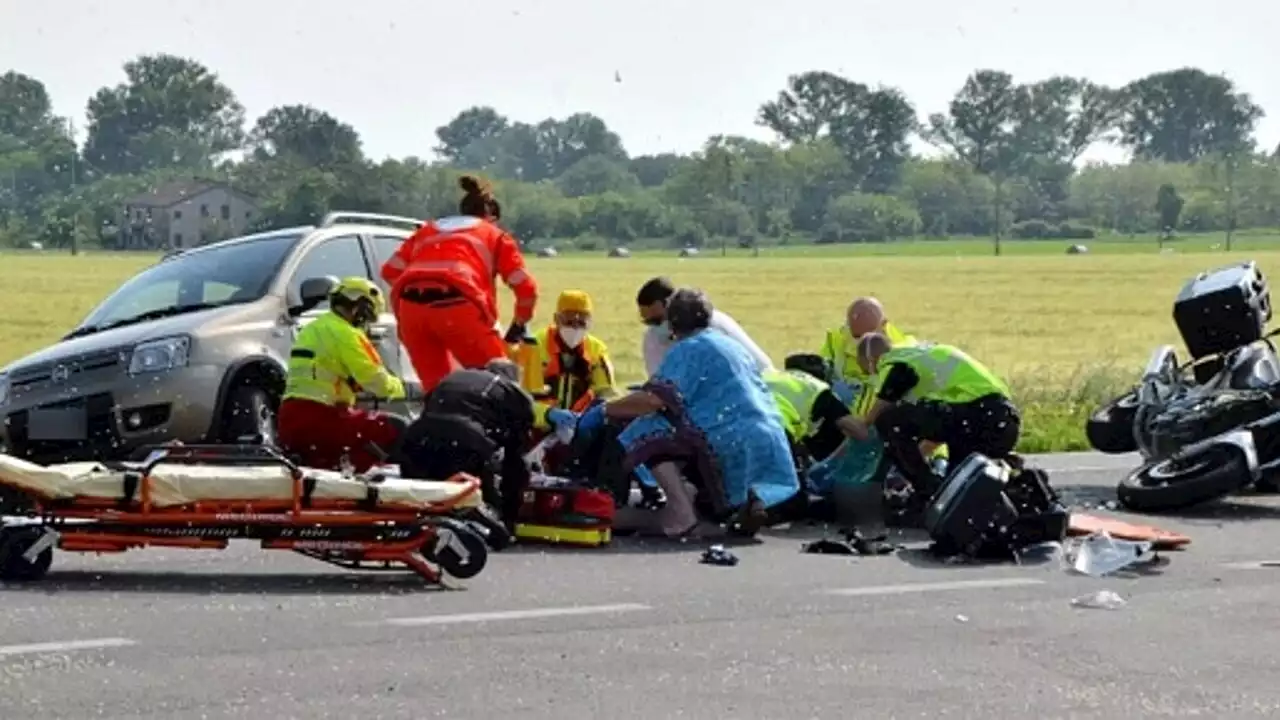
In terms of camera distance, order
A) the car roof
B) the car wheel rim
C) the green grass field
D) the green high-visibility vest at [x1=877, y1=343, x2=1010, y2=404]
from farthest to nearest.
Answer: the green grass field, the car roof, the car wheel rim, the green high-visibility vest at [x1=877, y1=343, x2=1010, y2=404]

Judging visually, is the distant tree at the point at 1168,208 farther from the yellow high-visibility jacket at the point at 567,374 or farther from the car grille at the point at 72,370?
the car grille at the point at 72,370

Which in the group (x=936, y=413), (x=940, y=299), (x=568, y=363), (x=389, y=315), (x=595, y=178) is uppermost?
(x=389, y=315)

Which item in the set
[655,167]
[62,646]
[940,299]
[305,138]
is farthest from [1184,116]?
[62,646]

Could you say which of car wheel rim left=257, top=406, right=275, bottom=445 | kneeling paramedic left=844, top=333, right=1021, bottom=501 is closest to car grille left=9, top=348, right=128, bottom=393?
car wheel rim left=257, top=406, right=275, bottom=445

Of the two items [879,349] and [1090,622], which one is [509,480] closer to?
[879,349]

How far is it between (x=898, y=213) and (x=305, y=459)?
11581 cm

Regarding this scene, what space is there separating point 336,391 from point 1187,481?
498cm

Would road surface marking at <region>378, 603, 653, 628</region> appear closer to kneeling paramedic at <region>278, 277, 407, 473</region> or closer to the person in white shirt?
kneeling paramedic at <region>278, 277, 407, 473</region>

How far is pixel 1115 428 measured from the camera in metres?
14.7

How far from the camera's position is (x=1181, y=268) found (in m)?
82.9

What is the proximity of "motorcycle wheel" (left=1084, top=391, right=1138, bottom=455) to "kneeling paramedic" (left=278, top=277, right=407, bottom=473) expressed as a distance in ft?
17.3

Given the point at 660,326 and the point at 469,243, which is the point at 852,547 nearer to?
the point at 660,326

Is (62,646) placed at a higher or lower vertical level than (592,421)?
lower

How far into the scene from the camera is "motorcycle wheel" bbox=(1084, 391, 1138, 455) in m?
14.6
